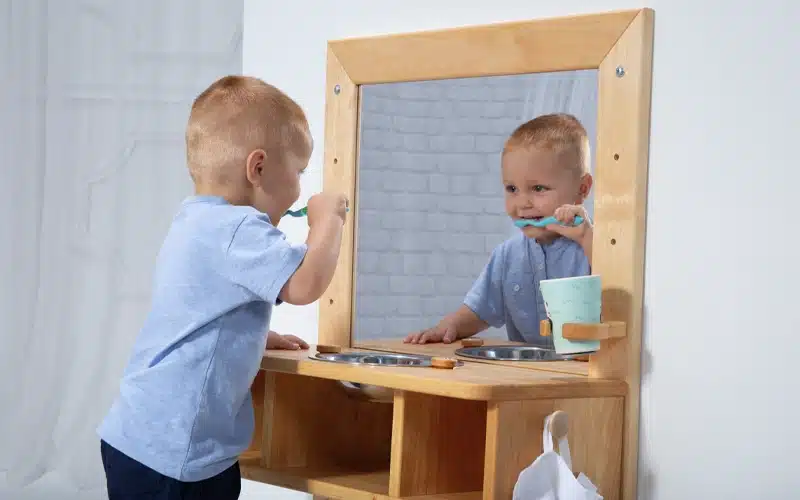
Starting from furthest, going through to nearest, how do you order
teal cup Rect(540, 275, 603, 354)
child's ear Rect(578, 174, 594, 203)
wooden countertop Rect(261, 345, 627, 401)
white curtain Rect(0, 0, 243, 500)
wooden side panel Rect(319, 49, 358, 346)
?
white curtain Rect(0, 0, 243, 500) < wooden side panel Rect(319, 49, 358, 346) < child's ear Rect(578, 174, 594, 203) < teal cup Rect(540, 275, 603, 354) < wooden countertop Rect(261, 345, 627, 401)

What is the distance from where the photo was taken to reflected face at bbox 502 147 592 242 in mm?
1624

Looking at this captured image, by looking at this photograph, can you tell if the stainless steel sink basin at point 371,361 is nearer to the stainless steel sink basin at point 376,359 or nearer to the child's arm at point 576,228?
the stainless steel sink basin at point 376,359

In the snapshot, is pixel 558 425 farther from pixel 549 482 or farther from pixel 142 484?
pixel 142 484

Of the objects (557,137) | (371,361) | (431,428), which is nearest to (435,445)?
(431,428)

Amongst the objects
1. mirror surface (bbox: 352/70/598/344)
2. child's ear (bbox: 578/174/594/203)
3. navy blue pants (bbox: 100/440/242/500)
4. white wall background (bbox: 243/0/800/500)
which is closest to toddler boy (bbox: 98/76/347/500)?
navy blue pants (bbox: 100/440/242/500)

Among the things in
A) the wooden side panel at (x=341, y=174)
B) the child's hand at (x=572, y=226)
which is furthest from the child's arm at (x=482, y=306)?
the wooden side panel at (x=341, y=174)

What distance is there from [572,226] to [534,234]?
0.24 ft

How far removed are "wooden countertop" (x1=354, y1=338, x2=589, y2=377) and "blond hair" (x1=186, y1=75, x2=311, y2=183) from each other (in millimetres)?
359

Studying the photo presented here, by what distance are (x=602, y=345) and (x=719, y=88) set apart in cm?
36

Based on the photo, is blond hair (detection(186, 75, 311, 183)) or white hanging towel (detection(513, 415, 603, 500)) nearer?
white hanging towel (detection(513, 415, 603, 500))

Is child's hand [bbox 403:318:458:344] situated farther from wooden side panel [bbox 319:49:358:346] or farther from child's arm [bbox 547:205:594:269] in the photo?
child's arm [bbox 547:205:594:269]

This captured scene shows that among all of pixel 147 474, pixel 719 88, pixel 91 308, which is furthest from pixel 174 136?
pixel 719 88

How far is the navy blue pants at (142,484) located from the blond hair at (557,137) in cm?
63

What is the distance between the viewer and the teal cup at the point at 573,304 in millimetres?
1490
